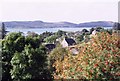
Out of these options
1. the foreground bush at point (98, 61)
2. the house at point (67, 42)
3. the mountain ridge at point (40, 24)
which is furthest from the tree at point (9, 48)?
the house at point (67, 42)

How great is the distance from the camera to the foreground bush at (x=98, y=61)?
16.8ft

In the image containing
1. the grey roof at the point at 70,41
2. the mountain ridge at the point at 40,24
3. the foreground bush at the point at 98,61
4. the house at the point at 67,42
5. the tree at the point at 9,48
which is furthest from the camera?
the grey roof at the point at 70,41

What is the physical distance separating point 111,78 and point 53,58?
7265 mm

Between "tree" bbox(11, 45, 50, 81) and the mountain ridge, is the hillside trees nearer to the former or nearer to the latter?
"tree" bbox(11, 45, 50, 81)

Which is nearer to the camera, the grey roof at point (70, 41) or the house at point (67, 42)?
the house at point (67, 42)

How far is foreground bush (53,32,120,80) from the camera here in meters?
5.13

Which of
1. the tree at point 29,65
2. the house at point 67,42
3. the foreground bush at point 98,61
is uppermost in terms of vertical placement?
the foreground bush at point 98,61

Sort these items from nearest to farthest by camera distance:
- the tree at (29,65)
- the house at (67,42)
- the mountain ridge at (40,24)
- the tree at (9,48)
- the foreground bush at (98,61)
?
the foreground bush at (98,61)
the tree at (29,65)
the tree at (9,48)
the mountain ridge at (40,24)
the house at (67,42)

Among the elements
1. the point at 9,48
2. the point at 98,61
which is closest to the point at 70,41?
the point at 9,48

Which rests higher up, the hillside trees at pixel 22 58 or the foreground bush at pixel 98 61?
the foreground bush at pixel 98 61

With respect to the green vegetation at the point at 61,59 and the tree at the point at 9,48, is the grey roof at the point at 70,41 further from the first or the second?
the tree at the point at 9,48

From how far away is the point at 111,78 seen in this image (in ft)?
17.0
